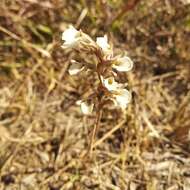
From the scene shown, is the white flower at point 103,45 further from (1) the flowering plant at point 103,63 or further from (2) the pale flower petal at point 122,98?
(2) the pale flower petal at point 122,98

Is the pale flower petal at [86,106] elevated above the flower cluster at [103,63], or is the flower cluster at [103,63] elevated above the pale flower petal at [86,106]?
the flower cluster at [103,63]

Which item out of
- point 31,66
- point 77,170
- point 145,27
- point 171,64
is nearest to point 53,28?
point 31,66

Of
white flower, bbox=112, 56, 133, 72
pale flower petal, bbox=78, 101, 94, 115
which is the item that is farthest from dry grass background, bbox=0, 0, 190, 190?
white flower, bbox=112, 56, 133, 72

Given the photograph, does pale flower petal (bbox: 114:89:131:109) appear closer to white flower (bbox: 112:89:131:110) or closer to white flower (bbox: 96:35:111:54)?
white flower (bbox: 112:89:131:110)

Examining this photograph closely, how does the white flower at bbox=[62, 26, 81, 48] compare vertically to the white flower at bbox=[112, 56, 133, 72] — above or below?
above

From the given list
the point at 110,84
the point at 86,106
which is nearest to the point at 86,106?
the point at 86,106

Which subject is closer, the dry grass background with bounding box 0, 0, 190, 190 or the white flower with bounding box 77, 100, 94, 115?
the white flower with bounding box 77, 100, 94, 115

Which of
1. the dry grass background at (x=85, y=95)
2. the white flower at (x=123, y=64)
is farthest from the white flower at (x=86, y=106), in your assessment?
the dry grass background at (x=85, y=95)

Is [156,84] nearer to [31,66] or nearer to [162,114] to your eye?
[162,114]
